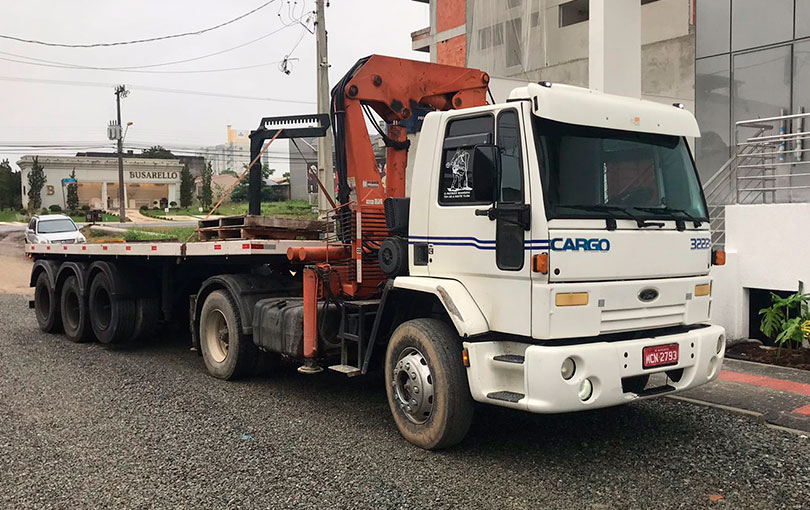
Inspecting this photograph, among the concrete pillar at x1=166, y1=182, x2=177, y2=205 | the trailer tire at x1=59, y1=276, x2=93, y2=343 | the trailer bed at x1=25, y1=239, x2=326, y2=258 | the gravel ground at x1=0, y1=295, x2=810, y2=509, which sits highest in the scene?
the concrete pillar at x1=166, y1=182, x2=177, y2=205

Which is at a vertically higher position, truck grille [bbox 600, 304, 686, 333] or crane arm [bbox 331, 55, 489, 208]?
crane arm [bbox 331, 55, 489, 208]

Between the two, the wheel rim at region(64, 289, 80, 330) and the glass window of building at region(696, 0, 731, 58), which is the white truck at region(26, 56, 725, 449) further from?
the glass window of building at region(696, 0, 731, 58)

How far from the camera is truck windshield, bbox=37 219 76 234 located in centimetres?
2753

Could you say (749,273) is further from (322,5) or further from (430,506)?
(322,5)

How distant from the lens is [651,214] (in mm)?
5711

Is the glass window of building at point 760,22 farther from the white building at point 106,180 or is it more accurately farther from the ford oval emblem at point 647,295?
the white building at point 106,180

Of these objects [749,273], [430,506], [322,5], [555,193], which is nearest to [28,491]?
[430,506]

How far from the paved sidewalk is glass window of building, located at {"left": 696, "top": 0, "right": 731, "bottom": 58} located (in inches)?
313

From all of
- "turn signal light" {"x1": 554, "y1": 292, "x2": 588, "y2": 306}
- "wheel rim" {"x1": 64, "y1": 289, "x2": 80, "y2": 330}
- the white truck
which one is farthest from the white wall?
"wheel rim" {"x1": 64, "y1": 289, "x2": 80, "y2": 330}

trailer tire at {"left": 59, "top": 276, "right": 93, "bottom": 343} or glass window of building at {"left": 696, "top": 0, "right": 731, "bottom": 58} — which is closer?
trailer tire at {"left": 59, "top": 276, "right": 93, "bottom": 343}

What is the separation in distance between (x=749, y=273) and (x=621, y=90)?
390 cm

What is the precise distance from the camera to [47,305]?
12.6 meters

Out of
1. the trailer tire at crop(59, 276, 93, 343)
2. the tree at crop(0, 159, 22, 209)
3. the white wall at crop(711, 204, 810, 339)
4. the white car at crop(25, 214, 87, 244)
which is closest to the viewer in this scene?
the white wall at crop(711, 204, 810, 339)

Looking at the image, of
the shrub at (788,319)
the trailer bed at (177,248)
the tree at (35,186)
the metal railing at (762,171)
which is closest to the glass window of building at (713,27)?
the metal railing at (762,171)
